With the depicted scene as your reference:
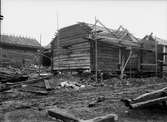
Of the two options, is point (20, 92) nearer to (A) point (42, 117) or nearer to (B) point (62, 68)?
(A) point (42, 117)

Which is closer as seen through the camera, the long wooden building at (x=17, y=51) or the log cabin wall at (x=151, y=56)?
the log cabin wall at (x=151, y=56)

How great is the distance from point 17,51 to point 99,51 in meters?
17.0

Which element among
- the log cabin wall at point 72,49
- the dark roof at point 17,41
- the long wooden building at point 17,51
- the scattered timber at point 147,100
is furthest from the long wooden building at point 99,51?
the dark roof at point 17,41

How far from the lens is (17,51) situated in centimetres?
3002

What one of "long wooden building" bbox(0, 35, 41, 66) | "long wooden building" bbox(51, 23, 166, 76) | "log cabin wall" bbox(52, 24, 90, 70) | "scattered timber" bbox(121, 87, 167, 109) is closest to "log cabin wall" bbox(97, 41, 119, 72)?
"long wooden building" bbox(51, 23, 166, 76)

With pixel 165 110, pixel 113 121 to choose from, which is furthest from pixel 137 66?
pixel 113 121

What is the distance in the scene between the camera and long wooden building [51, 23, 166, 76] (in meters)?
17.4

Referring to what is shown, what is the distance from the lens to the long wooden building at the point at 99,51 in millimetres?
17438

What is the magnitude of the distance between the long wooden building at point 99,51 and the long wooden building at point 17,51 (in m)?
9.11

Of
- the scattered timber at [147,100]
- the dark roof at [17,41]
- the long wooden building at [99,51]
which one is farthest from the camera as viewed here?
the dark roof at [17,41]

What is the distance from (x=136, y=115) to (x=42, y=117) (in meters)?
2.70

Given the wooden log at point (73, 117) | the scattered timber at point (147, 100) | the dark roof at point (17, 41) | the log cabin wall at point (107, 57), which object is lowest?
the wooden log at point (73, 117)

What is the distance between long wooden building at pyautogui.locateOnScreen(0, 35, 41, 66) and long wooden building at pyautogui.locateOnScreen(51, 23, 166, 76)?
9113 millimetres

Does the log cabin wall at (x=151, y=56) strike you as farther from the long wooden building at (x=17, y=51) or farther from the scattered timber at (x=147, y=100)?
the long wooden building at (x=17, y=51)
